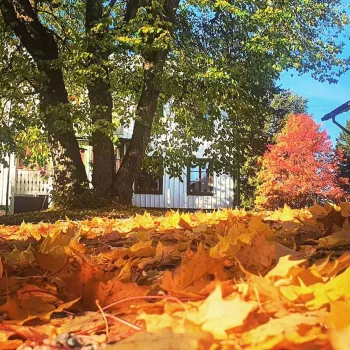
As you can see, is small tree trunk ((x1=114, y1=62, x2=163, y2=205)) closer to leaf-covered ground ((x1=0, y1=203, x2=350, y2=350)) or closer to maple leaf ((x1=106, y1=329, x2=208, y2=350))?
leaf-covered ground ((x1=0, y1=203, x2=350, y2=350))

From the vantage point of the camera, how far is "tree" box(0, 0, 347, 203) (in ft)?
26.0

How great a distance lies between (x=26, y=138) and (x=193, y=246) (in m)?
10.8

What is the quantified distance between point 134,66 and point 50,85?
5.93 ft

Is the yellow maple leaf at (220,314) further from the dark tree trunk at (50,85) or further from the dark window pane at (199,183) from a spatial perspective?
the dark window pane at (199,183)

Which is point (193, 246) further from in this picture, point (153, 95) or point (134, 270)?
point (153, 95)

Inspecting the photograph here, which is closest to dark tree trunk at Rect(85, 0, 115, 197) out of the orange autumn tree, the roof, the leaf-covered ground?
the roof

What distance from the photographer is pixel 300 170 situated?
17656mm

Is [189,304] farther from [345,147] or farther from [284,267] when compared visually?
[345,147]

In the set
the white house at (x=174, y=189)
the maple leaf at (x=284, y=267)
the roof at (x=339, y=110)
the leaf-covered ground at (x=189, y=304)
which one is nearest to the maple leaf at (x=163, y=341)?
the leaf-covered ground at (x=189, y=304)

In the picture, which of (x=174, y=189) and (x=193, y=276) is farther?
(x=174, y=189)

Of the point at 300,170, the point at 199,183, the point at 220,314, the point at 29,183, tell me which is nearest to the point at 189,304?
the point at 220,314

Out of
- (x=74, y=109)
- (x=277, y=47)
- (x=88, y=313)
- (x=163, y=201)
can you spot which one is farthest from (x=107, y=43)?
(x=163, y=201)

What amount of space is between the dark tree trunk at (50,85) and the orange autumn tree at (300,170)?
414 inches

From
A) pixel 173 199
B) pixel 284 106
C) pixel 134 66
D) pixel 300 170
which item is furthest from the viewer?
pixel 284 106
